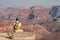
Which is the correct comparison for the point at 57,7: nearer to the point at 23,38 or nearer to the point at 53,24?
the point at 53,24

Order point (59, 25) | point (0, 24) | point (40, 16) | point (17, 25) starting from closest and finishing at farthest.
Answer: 1. point (17, 25)
2. point (0, 24)
3. point (59, 25)
4. point (40, 16)

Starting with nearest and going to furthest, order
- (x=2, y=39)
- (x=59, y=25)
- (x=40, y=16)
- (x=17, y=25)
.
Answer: (x=2, y=39)
(x=17, y=25)
(x=59, y=25)
(x=40, y=16)

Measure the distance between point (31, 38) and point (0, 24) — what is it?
104m

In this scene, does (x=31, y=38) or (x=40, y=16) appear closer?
(x=31, y=38)

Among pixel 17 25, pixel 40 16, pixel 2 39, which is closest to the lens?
pixel 2 39

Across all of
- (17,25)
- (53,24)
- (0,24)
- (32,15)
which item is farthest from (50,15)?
(17,25)

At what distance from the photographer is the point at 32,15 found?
624 feet

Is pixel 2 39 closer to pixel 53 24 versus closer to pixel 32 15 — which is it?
pixel 53 24

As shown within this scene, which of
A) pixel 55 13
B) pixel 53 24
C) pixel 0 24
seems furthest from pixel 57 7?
pixel 0 24

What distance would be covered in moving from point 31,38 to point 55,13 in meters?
191

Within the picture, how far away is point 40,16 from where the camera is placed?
613 ft

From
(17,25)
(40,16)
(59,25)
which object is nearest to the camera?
(17,25)

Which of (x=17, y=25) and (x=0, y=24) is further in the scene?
(x=0, y=24)

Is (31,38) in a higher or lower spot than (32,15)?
higher
